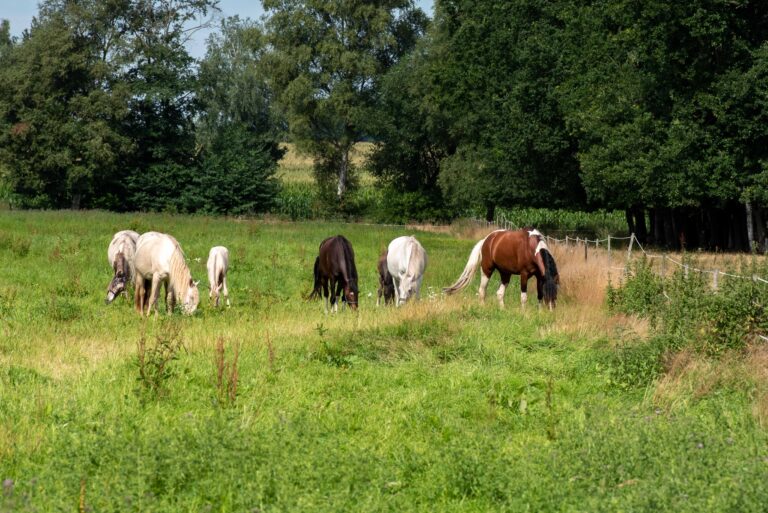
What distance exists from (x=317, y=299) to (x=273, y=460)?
1257cm

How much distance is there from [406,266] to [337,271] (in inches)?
53.4

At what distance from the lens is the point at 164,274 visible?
56.4ft

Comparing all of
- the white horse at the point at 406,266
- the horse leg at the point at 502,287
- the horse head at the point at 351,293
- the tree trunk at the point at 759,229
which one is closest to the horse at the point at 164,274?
the horse head at the point at 351,293

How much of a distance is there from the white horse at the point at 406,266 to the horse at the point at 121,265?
5382 millimetres

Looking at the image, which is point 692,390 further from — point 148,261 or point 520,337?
point 148,261

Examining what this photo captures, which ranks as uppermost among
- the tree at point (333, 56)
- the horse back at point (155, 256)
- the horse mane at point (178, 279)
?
the tree at point (333, 56)

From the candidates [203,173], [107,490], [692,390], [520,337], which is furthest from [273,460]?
[203,173]

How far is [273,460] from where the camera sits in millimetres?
7207

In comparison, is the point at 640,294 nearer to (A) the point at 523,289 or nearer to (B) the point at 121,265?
(A) the point at 523,289

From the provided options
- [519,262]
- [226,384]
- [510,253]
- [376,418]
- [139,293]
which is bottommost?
[376,418]

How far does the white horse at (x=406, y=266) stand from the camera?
18.3 meters

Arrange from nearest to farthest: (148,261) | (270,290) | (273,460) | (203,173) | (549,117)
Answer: (273,460), (148,261), (270,290), (549,117), (203,173)

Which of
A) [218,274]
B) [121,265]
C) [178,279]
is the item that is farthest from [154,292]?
[218,274]

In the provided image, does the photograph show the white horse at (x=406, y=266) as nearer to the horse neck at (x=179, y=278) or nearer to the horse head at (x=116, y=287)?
the horse neck at (x=179, y=278)
